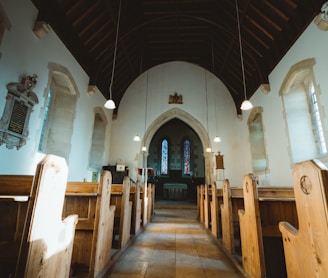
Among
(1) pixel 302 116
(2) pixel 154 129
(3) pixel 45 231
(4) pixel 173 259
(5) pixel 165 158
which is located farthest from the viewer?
(5) pixel 165 158

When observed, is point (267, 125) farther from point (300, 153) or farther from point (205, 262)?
point (205, 262)

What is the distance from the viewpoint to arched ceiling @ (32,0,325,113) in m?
4.11

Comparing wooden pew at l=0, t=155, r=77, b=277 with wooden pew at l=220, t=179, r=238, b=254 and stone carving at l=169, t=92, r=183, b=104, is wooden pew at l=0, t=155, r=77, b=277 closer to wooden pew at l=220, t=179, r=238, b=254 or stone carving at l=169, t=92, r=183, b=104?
wooden pew at l=220, t=179, r=238, b=254

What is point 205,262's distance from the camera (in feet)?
6.95

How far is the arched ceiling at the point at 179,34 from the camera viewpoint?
4.11 metres

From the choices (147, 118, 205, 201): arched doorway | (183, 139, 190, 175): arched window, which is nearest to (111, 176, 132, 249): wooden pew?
(147, 118, 205, 201): arched doorway

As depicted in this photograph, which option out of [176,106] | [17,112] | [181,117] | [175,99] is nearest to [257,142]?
[181,117]

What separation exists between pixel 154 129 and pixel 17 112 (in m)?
5.10

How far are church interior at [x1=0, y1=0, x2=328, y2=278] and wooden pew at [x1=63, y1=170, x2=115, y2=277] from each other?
1 cm

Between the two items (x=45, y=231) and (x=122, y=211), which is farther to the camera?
(x=122, y=211)

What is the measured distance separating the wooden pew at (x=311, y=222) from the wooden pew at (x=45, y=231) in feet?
4.13

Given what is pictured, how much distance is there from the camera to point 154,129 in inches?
305

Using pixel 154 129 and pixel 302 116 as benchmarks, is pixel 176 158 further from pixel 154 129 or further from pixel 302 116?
pixel 302 116

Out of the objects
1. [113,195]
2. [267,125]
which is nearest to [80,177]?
[113,195]
